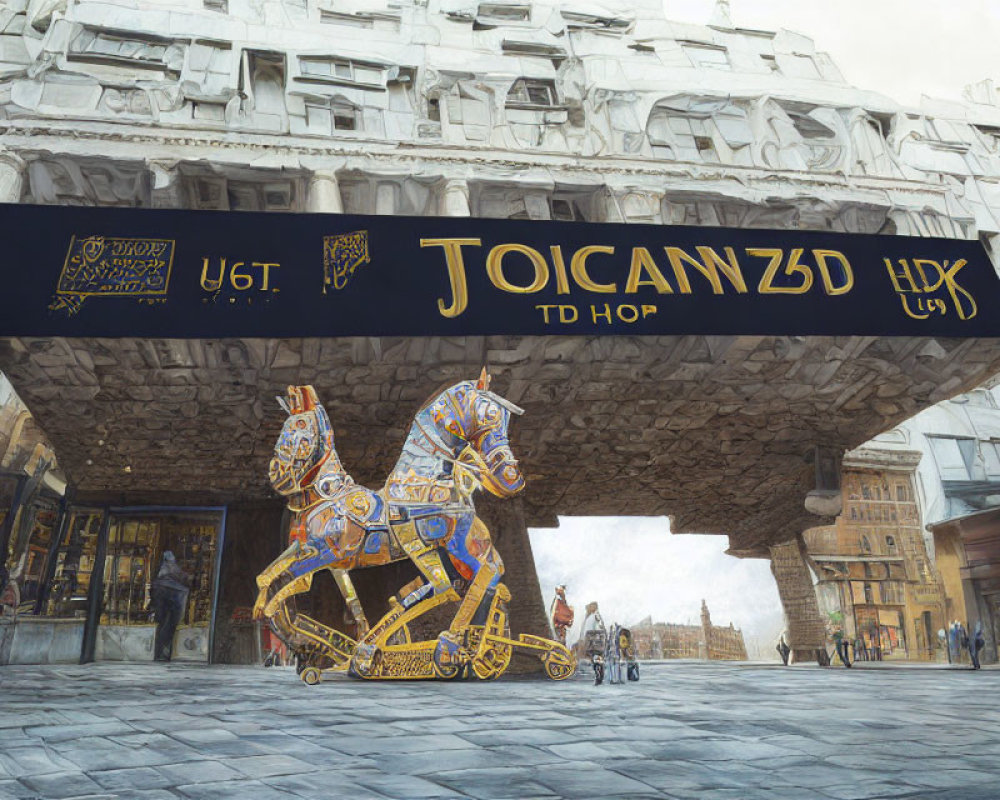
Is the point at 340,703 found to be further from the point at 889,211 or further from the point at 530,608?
the point at 889,211

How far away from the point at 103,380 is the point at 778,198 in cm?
823

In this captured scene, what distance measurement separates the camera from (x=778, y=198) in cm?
944

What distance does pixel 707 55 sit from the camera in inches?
443

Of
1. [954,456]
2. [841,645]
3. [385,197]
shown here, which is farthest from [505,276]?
[954,456]

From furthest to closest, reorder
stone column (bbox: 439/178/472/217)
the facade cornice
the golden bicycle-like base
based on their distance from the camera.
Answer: stone column (bbox: 439/178/472/217) < the facade cornice < the golden bicycle-like base

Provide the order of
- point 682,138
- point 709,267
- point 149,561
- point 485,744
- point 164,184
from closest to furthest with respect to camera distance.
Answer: point 485,744 < point 709,267 < point 164,184 < point 682,138 < point 149,561

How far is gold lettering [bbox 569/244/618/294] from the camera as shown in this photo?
6.79 metres

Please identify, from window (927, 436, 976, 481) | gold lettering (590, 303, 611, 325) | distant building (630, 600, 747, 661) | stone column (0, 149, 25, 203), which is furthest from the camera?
window (927, 436, 976, 481)

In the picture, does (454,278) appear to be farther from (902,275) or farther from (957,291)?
(957,291)

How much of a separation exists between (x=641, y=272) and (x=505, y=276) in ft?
4.32

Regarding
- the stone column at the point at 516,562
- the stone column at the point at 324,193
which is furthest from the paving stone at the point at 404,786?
the stone column at the point at 516,562

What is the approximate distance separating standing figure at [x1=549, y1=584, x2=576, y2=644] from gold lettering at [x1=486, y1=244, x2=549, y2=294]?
4480 millimetres

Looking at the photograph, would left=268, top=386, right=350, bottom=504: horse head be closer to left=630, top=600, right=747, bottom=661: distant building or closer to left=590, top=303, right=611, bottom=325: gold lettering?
left=590, top=303, right=611, bottom=325: gold lettering

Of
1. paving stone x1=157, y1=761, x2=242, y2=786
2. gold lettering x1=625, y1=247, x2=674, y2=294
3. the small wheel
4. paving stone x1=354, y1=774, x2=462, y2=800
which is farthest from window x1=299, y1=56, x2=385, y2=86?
paving stone x1=354, y1=774, x2=462, y2=800
